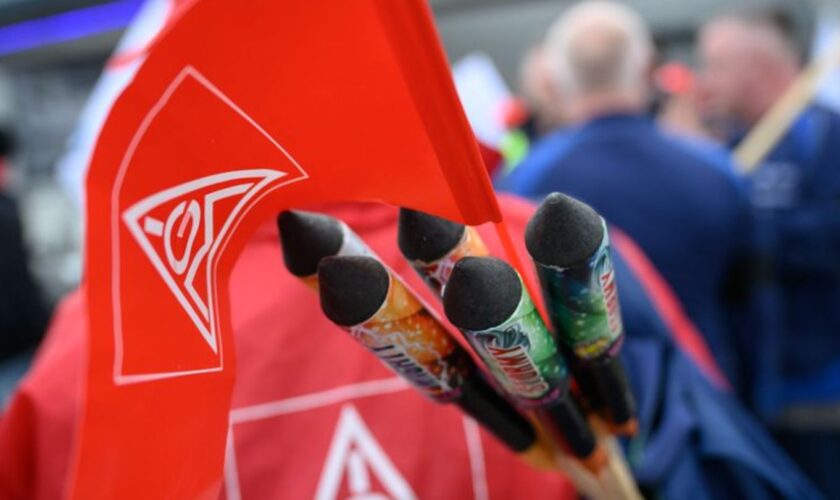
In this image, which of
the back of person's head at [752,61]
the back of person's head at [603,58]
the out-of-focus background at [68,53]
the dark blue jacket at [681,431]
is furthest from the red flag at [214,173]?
the out-of-focus background at [68,53]

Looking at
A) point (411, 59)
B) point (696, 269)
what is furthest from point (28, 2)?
point (411, 59)

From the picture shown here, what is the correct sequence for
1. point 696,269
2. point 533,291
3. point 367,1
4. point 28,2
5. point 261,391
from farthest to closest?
1. point 28,2
2. point 696,269
3. point 261,391
4. point 533,291
5. point 367,1

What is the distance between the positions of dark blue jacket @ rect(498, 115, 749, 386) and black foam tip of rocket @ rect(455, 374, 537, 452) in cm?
94

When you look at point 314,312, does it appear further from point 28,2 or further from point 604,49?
point 28,2

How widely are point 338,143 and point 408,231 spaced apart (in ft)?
0.24

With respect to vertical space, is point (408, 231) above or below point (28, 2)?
below

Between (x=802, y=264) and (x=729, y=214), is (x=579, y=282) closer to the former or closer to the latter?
(x=729, y=214)

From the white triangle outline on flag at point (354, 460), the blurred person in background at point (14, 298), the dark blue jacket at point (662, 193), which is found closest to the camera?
the white triangle outline on flag at point (354, 460)

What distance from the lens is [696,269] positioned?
1501mm

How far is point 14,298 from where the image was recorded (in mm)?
2357

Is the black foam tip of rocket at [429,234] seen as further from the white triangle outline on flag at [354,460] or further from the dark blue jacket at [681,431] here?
the dark blue jacket at [681,431]

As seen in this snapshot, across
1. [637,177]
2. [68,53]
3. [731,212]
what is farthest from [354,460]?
[68,53]

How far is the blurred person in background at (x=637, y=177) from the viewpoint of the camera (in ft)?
4.88

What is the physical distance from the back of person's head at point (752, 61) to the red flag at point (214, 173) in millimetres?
1709
